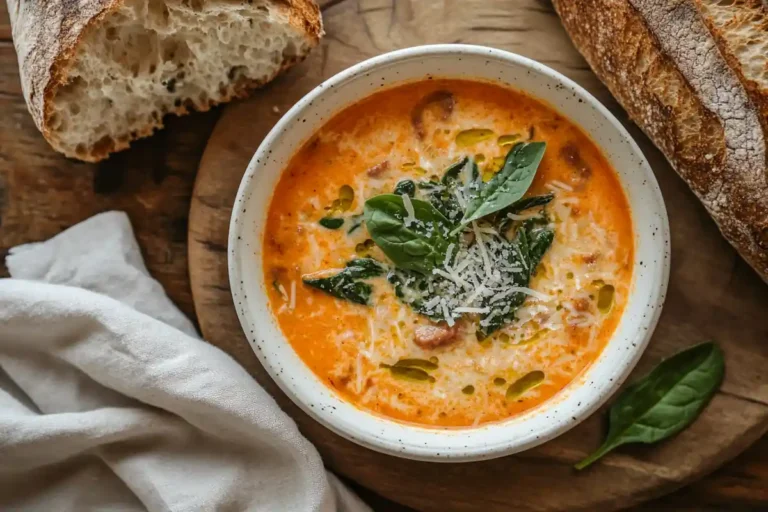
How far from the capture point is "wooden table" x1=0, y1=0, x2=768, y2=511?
2.81 m

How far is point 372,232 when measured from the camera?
7.83 ft

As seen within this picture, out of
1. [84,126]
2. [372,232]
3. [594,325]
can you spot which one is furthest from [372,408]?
[84,126]

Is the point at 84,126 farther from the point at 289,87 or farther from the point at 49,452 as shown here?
the point at 49,452

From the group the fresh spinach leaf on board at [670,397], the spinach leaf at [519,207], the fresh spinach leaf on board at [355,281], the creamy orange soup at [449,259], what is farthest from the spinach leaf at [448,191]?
the fresh spinach leaf on board at [670,397]

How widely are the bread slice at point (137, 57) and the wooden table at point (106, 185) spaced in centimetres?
11

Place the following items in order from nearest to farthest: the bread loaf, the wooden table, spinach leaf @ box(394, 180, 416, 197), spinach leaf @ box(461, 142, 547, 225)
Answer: the bread loaf → spinach leaf @ box(461, 142, 547, 225) → spinach leaf @ box(394, 180, 416, 197) → the wooden table

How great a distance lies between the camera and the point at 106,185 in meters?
2.83

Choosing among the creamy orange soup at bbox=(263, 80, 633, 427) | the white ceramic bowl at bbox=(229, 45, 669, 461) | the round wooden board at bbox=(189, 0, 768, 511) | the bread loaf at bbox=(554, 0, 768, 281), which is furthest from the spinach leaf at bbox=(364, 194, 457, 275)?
the bread loaf at bbox=(554, 0, 768, 281)

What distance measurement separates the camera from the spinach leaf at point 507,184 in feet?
7.74

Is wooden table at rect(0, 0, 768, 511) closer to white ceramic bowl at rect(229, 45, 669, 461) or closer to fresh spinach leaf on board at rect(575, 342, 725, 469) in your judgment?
white ceramic bowl at rect(229, 45, 669, 461)

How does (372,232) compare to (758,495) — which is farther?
(758,495)

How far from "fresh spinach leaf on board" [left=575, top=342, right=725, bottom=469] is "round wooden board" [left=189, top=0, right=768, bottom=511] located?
0.05 m

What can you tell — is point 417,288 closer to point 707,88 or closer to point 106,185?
point 707,88

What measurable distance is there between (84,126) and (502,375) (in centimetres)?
159
